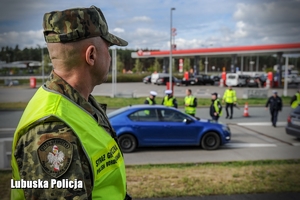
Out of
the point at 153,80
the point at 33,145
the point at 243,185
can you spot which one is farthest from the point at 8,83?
the point at 153,80

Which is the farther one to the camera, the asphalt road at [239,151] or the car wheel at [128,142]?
the car wheel at [128,142]

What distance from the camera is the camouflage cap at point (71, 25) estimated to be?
1.33m

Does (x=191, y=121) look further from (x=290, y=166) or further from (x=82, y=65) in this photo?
(x=82, y=65)

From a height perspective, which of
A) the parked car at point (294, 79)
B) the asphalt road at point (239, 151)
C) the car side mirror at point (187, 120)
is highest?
the parked car at point (294, 79)

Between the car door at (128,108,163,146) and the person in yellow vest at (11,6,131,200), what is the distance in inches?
305

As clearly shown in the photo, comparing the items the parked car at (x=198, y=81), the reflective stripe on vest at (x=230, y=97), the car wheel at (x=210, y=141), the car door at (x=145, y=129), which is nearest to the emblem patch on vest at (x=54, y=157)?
the car door at (x=145, y=129)

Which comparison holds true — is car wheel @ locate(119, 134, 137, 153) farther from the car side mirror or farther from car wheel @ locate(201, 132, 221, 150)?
car wheel @ locate(201, 132, 221, 150)

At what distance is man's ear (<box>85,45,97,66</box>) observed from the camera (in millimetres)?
1395

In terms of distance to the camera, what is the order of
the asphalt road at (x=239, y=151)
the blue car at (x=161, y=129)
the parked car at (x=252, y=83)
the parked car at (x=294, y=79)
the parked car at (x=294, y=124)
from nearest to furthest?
the asphalt road at (x=239, y=151)
the blue car at (x=161, y=129)
the parked car at (x=294, y=124)
the parked car at (x=294, y=79)
the parked car at (x=252, y=83)

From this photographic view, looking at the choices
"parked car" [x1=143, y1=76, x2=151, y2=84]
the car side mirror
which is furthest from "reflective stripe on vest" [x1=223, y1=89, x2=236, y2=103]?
"parked car" [x1=143, y1=76, x2=151, y2=84]

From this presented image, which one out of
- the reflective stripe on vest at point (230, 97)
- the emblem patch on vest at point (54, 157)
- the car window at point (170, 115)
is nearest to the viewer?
the emblem patch on vest at point (54, 157)

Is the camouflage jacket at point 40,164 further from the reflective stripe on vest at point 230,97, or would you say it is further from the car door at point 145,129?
the reflective stripe on vest at point 230,97

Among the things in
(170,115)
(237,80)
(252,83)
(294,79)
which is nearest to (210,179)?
(170,115)

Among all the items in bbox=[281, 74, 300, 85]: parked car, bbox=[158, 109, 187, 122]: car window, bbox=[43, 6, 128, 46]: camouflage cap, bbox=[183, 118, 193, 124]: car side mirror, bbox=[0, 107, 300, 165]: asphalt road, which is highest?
bbox=[43, 6, 128, 46]: camouflage cap
